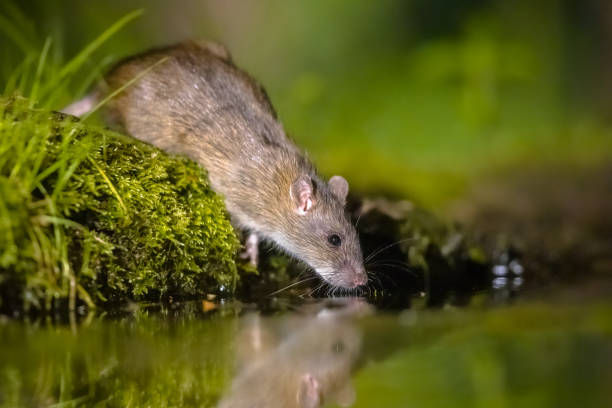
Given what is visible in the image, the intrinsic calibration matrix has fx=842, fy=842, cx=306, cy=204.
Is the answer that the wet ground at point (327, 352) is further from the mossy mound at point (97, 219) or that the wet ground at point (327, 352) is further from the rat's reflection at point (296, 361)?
the mossy mound at point (97, 219)

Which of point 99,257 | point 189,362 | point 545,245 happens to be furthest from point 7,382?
point 545,245

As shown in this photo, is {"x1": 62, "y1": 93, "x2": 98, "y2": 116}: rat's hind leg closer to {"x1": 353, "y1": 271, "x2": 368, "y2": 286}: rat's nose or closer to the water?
the water

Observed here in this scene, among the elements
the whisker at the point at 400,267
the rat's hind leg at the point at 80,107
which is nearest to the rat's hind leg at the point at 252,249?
the whisker at the point at 400,267

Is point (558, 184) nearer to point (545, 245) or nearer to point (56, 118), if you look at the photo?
point (545, 245)

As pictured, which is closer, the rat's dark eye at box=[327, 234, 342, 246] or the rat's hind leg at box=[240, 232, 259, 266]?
the rat's hind leg at box=[240, 232, 259, 266]

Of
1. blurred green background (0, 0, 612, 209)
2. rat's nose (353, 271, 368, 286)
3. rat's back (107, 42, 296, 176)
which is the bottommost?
rat's nose (353, 271, 368, 286)

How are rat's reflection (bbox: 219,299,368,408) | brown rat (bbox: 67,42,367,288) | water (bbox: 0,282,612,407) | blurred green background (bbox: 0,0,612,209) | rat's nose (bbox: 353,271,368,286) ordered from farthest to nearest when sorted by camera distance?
blurred green background (bbox: 0,0,612,209), brown rat (bbox: 67,42,367,288), rat's nose (bbox: 353,271,368,286), rat's reflection (bbox: 219,299,368,408), water (bbox: 0,282,612,407)

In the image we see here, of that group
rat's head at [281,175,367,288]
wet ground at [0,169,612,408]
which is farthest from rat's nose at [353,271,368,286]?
wet ground at [0,169,612,408]

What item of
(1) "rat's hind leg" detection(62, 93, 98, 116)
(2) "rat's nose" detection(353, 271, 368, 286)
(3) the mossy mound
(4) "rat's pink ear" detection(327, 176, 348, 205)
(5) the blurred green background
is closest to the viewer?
(3) the mossy mound
